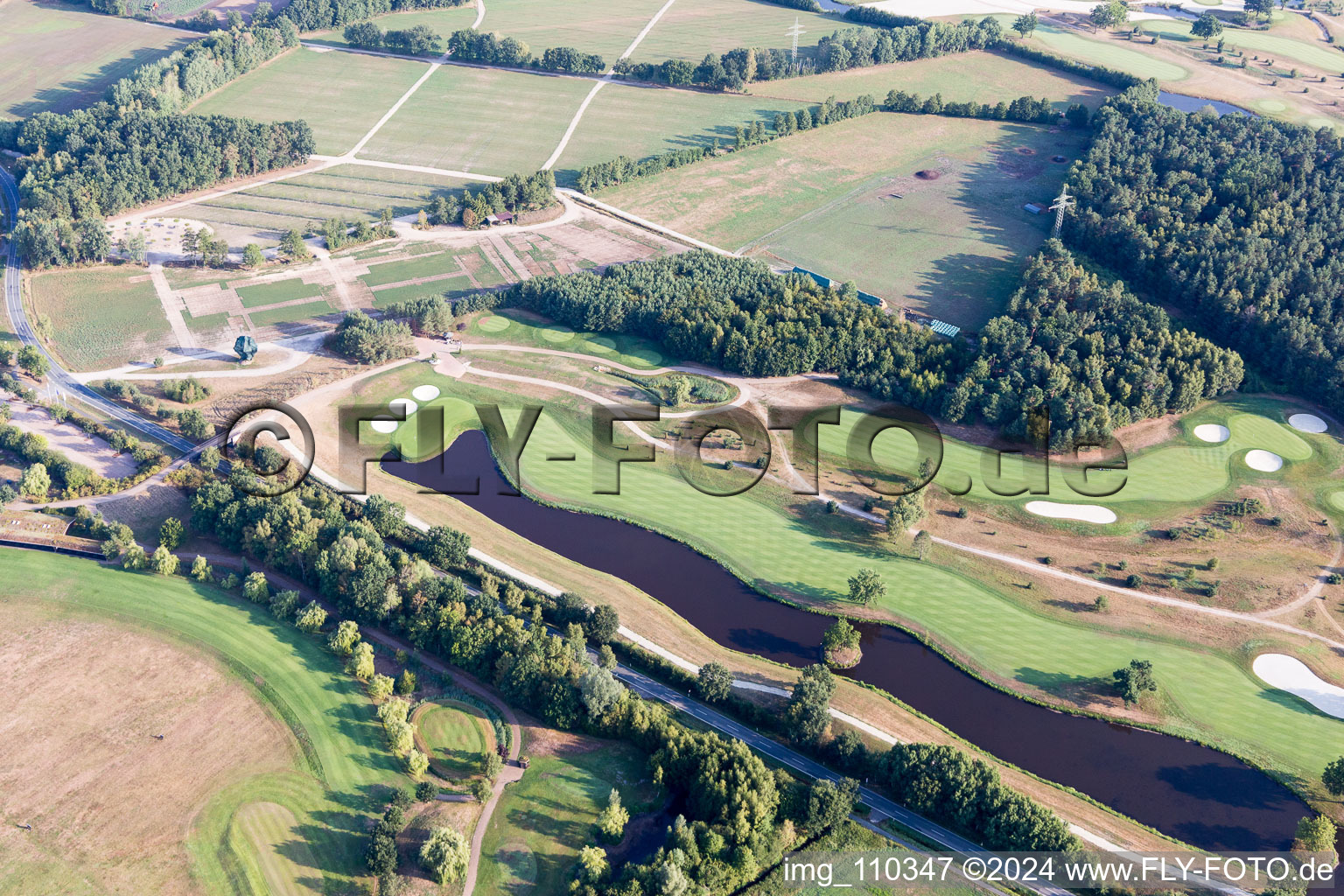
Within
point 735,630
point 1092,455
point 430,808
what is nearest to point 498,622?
point 430,808

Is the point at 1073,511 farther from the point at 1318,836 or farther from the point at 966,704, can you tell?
the point at 1318,836

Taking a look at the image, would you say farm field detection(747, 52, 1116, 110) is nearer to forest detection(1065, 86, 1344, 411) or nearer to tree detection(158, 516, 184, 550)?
forest detection(1065, 86, 1344, 411)

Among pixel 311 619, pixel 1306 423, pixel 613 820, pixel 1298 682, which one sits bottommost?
pixel 613 820

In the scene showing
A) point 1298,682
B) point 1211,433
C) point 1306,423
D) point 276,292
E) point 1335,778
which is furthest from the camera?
point 276,292

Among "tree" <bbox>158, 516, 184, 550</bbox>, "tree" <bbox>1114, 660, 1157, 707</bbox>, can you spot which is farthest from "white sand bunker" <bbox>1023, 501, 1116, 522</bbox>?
"tree" <bbox>158, 516, 184, 550</bbox>

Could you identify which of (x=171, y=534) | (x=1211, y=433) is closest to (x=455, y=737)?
(x=171, y=534)

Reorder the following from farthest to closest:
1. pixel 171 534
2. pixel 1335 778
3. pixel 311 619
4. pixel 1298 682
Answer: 1. pixel 171 534
2. pixel 311 619
3. pixel 1298 682
4. pixel 1335 778

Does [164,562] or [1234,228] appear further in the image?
[1234,228]
